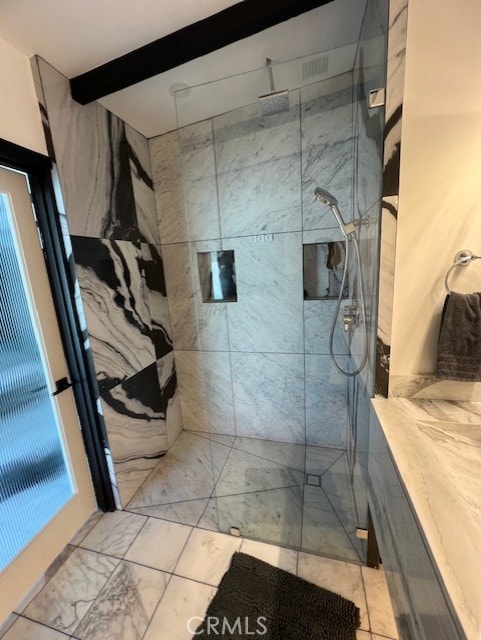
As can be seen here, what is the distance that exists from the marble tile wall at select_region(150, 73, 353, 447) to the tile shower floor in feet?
0.59

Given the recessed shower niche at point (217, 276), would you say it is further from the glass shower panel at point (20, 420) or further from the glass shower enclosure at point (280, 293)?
the glass shower panel at point (20, 420)

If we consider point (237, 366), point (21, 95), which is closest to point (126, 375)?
point (237, 366)

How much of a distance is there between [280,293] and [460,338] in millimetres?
1193

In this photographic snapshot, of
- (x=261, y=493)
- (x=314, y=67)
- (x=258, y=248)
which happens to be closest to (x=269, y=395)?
(x=261, y=493)

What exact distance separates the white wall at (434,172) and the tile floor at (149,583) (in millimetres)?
1095

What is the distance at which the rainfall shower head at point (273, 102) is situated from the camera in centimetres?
168

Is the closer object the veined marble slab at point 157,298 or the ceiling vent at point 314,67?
the ceiling vent at point 314,67

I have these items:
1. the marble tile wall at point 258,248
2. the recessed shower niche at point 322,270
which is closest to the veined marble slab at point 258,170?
the marble tile wall at point 258,248

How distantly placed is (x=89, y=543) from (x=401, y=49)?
2.78 m

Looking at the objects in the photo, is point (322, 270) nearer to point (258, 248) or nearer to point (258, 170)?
point (258, 248)

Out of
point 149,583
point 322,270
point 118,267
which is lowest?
point 149,583

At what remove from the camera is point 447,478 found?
751 mm

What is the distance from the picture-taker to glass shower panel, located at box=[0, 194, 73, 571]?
1309 mm

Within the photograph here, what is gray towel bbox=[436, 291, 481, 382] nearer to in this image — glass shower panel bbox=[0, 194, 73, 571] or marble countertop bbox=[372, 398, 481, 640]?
marble countertop bbox=[372, 398, 481, 640]
